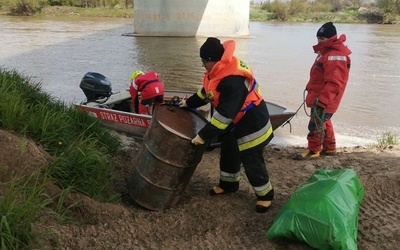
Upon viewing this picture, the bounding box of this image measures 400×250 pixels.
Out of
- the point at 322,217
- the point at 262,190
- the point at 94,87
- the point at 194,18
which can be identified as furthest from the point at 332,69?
the point at 194,18

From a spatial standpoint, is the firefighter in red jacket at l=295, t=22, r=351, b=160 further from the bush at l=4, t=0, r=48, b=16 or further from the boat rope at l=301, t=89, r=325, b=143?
the bush at l=4, t=0, r=48, b=16

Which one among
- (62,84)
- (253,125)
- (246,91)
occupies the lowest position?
(62,84)

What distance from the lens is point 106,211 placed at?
11.7 ft

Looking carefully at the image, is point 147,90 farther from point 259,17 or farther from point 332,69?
point 259,17

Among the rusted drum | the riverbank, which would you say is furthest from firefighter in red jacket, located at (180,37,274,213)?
the riverbank

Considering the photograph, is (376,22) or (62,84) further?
(376,22)

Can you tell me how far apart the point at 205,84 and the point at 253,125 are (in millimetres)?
572

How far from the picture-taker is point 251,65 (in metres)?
17.8

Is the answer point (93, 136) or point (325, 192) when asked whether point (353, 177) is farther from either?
point (93, 136)

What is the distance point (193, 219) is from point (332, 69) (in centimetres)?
277

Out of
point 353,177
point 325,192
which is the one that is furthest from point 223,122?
point 353,177

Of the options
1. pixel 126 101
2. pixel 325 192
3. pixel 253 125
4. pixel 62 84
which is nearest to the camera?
pixel 325 192

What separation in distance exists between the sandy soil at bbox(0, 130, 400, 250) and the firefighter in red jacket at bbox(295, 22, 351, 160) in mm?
1111

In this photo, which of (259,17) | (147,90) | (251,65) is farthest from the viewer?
(259,17)
